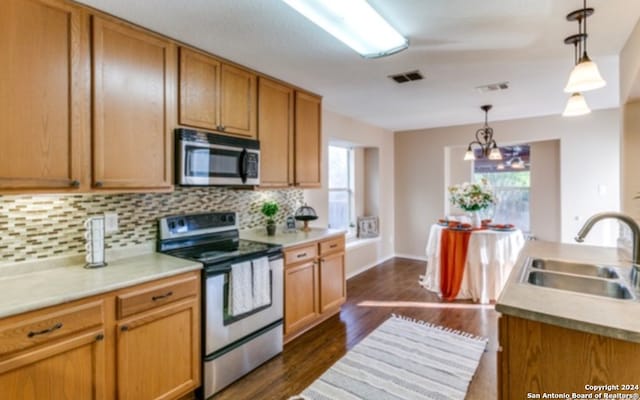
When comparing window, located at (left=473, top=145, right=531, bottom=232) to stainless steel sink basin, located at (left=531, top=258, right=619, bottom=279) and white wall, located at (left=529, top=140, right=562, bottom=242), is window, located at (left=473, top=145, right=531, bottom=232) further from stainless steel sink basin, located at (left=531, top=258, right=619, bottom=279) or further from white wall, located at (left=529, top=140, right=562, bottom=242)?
stainless steel sink basin, located at (left=531, top=258, right=619, bottom=279)

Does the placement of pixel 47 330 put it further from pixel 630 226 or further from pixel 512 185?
pixel 512 185

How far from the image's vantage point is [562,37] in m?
2.13

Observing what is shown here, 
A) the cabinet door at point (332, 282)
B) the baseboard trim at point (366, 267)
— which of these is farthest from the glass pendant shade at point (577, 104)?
the baseboard trim at point (366, 267)

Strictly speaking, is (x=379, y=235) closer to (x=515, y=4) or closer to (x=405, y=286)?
(x=405, y=286)

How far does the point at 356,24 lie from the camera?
189 cm

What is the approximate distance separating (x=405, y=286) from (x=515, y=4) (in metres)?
3.39

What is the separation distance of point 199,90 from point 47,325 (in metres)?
1.68

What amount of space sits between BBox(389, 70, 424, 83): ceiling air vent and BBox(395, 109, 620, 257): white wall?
9.12 feet

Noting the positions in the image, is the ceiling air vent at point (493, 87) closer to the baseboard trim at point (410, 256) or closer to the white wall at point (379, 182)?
the white wall at point (379, 182)

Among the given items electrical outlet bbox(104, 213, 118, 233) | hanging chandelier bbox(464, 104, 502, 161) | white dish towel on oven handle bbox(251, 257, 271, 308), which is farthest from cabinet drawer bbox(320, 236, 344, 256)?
hanging chandelier bbox(464, 104, 502, 161)

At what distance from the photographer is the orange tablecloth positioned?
383 centimetres

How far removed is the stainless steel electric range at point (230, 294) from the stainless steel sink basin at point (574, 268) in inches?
70.2
